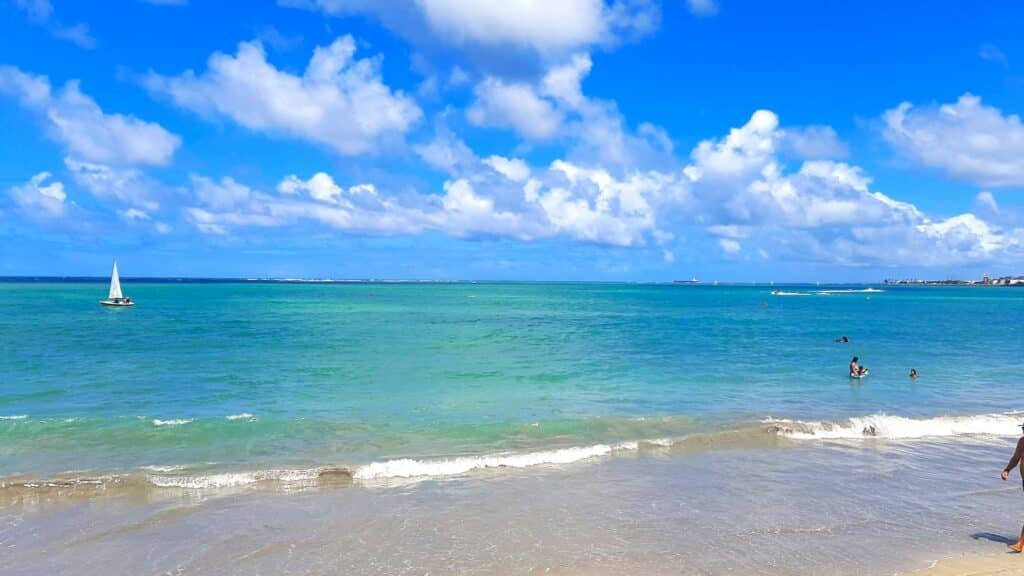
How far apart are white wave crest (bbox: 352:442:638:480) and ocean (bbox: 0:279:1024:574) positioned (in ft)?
0.20

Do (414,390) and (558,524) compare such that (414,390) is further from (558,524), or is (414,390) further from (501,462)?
(558,524)

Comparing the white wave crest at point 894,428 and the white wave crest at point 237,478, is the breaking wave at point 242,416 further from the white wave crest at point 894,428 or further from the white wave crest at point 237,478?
the white wave crest at point 894,428

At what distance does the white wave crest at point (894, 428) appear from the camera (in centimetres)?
1944

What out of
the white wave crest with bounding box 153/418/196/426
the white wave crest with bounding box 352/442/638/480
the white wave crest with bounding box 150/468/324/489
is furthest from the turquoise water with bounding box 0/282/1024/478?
the white wave crest with bounding box 352/442/638/480

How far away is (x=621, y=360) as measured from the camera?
36250 millimetres

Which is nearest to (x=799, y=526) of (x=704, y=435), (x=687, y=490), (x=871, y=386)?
(x=687, y=490)

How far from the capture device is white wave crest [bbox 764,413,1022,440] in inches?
765

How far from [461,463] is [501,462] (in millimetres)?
1025

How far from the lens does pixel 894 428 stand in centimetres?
1989

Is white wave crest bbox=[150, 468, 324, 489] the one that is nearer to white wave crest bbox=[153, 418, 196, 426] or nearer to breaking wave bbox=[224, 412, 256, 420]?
white wave crest bbox=[153, 418, 196, 426]

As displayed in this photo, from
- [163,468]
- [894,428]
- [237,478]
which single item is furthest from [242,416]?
[894,428]

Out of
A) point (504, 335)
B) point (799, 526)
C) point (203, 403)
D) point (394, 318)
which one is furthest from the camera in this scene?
point (394, 318)

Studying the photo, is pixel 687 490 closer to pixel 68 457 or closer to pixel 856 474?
pixel 856 474

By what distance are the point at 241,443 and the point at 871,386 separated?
2631 centimetres
